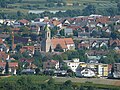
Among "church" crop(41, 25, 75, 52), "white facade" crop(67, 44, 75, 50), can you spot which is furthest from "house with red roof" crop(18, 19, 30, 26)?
"white facade" crop(67, 44, 75, 50)

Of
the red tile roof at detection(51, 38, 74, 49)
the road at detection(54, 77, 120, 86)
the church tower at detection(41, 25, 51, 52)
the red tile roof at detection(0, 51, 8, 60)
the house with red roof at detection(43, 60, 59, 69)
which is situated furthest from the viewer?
the red tile roof at detection(51, 38, 74, 49)

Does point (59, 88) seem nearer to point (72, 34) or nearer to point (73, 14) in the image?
point (72, 34)

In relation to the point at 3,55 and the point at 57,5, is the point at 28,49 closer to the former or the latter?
the point at 3,55

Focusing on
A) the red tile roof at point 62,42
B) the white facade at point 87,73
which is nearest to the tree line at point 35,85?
the white facade at point 87,73

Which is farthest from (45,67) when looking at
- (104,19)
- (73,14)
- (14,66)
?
(73,14)

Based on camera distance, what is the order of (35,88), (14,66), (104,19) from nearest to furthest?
(35,88) < (14,66) < (104,19)

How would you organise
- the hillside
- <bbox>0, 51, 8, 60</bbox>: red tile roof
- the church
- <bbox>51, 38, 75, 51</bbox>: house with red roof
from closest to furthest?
<bbox>0, 51, 8, 60</bbox>: red tile roof
the church
<bbox>51, 38, 75, 51</bbox>: house with red roof
the hillside

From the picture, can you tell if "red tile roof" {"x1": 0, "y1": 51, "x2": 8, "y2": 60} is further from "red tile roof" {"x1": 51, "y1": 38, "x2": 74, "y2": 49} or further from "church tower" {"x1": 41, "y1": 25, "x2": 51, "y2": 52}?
"red tile roof" {"x1": 51, "y1": 38, "x2": 74, "y2": 49}

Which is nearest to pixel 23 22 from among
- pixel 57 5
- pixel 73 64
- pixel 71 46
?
pixel 71 46
